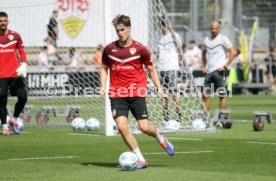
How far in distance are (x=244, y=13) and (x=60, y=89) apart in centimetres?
2032

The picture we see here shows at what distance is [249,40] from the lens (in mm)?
42438

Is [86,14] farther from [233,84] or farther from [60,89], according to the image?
[233,84]

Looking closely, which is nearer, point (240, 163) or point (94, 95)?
point (240, 163)

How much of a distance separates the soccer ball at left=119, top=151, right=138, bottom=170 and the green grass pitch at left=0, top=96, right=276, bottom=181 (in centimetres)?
9

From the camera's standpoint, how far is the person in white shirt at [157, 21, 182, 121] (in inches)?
756

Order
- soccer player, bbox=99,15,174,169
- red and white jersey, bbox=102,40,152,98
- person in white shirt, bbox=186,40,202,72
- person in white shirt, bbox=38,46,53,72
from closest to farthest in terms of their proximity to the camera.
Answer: soccer player, bbox=99,15,174,169 < red and white jersey, bbox=102,40,152,98 < person in white shirt, bbox=38,46,53,72 < person in white shirt, bbox=186,40,202,72

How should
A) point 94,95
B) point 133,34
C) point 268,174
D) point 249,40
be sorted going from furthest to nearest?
point 249,40 < point 94,95 < point 133,34 < point 268,174

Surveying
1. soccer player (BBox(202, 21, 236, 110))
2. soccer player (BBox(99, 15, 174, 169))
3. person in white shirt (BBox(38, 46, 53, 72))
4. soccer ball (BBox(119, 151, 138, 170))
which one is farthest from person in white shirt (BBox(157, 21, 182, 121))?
soccer ball (BBox(119, 151, 138, 170))

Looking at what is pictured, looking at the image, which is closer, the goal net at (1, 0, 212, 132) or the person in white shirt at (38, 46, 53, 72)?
the goal net at (1, 0, 212, 132)

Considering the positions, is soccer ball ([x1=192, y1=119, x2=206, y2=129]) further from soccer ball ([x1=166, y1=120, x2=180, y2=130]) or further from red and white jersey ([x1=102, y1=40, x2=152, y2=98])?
red and white jersey ([x1=102, y1=40, x2=152, y2=98])

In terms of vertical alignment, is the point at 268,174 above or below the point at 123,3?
below

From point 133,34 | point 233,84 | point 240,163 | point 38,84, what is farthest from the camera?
point 233,84

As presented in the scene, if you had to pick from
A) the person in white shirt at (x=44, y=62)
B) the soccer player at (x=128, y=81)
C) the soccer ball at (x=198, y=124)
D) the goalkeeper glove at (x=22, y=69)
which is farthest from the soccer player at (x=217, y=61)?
Answer: the soccer player at (x=128, y=81)

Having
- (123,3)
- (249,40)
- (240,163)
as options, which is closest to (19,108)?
(123,3)
